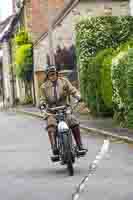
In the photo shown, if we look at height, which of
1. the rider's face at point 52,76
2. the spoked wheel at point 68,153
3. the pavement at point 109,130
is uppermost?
the rider's face at point 52,76

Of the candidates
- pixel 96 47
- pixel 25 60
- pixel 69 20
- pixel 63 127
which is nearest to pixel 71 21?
pixel 69 20

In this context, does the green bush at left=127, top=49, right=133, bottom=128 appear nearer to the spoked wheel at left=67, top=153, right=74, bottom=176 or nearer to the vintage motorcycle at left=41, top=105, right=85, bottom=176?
the vintage motorcycle at left=41, top=105, right=85, bottom=176

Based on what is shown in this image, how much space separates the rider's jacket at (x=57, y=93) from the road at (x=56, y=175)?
1.13 metres

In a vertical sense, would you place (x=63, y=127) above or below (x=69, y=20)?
below

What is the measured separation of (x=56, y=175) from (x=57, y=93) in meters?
1.42

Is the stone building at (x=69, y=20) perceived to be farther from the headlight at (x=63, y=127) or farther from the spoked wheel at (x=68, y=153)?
the spoked wheel at (x=68, y=153)

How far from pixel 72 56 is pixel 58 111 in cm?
2900

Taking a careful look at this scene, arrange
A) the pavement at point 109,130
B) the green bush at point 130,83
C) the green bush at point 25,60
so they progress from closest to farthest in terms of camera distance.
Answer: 1. the pavement at point 109,130
2. the green bush at point 130,83
3. the green bush at point 25,60

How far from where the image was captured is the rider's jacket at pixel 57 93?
39.8 ft

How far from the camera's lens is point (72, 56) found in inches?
1610

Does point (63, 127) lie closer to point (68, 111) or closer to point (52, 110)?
point (68, 111)

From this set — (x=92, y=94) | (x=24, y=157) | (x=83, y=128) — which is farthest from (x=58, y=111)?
(x=92, y=94)

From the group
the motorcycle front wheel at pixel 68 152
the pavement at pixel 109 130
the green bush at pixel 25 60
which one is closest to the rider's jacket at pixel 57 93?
the motorcycle front wheel at pixel 68 152

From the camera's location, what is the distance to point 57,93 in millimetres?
12172
